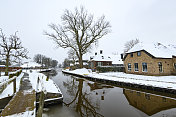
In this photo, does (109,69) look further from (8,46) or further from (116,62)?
(8,46)

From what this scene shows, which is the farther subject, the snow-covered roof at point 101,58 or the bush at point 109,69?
the snow-covered roof at point 101,58

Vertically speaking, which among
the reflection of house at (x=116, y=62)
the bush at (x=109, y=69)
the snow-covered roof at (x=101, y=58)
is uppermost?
the snow-covered roof at (x=101, y=58)

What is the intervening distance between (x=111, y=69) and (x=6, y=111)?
2283 cm

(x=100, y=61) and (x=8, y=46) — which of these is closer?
(x=8, y=46)

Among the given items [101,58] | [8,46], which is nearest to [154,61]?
[101,58]

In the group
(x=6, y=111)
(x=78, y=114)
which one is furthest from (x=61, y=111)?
(x=6, y=111)

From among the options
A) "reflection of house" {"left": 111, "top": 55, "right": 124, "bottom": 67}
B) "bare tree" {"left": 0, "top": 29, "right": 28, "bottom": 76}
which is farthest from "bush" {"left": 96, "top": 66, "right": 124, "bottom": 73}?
"bare tree" {"left": 0, "top": 29, "right": 28, "bottom": 76}

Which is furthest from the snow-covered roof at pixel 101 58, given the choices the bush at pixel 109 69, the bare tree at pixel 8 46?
the bare tree at pixel 8 46

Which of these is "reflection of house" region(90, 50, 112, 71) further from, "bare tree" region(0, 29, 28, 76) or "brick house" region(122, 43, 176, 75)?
"bare tree" region(0, 29, 28, 76)

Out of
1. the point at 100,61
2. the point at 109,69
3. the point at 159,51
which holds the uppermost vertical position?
the point at 159,51

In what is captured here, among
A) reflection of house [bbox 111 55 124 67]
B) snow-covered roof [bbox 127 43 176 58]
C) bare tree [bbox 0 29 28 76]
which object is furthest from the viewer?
reflection of house [bbox 111 55 124 67]

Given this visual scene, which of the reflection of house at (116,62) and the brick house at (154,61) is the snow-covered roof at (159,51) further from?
the reflection of house at (116,62)

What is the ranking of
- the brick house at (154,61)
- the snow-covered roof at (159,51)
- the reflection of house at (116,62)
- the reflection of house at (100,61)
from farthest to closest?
the reflection of house at (116,62)
the reflection of house at (100,61)
the snow-covered roof at (159,51)
the brick house at (154,61)

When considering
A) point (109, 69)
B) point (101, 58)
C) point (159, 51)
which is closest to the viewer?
point (159, 51)
